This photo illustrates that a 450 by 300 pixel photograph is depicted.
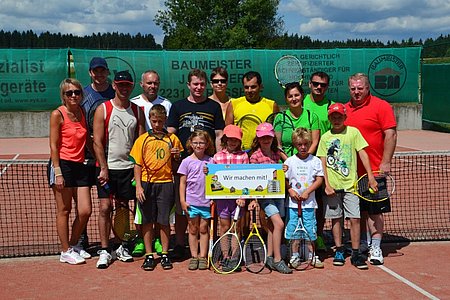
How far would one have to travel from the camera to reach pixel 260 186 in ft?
18.0

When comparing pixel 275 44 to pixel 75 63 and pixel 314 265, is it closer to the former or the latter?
pixel 75 63

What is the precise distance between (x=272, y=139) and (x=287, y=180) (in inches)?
17.7

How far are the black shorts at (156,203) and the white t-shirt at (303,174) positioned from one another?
1.25m

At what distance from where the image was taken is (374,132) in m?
5.79

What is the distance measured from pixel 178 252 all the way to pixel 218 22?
36.1m

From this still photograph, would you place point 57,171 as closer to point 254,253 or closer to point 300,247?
point 254,253

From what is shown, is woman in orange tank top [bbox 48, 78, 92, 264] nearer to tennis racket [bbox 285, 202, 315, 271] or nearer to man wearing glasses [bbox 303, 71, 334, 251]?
tennis racket [bbox 285, 202, 315, 271]

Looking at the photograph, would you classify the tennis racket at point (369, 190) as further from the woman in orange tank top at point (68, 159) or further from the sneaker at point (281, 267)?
the woman in orange tank top at point (68, 159)

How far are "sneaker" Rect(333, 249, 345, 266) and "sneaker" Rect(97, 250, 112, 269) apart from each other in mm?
2297

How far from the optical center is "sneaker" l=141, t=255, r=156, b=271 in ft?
18.1

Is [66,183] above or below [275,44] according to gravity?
below

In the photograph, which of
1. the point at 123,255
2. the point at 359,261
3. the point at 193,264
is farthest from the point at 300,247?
the point at 123,255

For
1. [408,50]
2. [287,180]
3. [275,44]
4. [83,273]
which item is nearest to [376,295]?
[287,180]

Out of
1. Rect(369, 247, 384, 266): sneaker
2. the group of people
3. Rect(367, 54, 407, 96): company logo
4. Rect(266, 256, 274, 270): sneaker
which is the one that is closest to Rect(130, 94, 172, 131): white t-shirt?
the group of people
